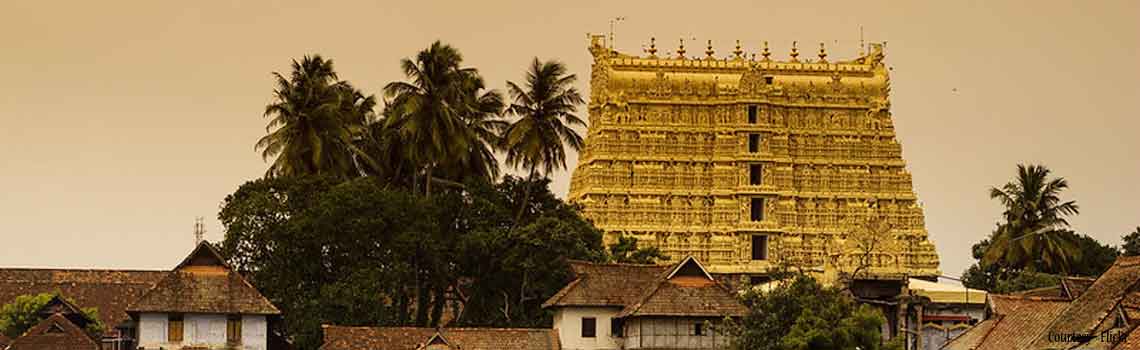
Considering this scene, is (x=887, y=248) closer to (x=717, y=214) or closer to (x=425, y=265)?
(x=717, y=214)

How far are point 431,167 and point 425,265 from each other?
6111 millimetres

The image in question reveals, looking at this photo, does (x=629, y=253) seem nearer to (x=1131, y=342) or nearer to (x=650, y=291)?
(x=650, y=291)

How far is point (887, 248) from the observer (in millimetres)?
118875

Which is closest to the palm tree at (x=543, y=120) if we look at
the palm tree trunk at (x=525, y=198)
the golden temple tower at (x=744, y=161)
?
the palm tree trunk at (x=525, y=198)

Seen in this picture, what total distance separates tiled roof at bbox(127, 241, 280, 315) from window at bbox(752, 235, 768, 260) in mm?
44847

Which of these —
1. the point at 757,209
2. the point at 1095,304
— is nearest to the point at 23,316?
the point at 1095,304

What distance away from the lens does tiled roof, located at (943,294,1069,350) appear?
204 feet

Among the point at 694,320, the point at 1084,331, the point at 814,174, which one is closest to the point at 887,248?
the point at 814,174

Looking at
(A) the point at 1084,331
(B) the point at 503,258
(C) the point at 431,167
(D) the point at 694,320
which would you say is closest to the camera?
(A) the point at 1084,331

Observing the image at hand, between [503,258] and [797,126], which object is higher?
[797,126]

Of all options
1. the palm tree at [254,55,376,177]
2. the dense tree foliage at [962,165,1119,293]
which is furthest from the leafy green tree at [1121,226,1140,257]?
the palm tree at [254,55,376,177]

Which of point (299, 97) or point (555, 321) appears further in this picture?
point (299, 97)

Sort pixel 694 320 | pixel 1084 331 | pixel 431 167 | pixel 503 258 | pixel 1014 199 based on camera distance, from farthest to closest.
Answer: pixel 1014 199 < pixel 431 167 < pixel 503 258 < pixel 694 320 < pixel 1084 331

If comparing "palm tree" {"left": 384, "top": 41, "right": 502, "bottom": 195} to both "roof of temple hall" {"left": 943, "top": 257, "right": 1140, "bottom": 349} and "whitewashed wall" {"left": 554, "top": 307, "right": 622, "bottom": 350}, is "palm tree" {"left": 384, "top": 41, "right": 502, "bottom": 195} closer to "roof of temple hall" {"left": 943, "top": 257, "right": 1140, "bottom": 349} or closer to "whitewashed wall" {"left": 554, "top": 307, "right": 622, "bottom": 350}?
"whitewashed wall" {"left": 554, "top": 307, "right": 622, "bottom": 350}
